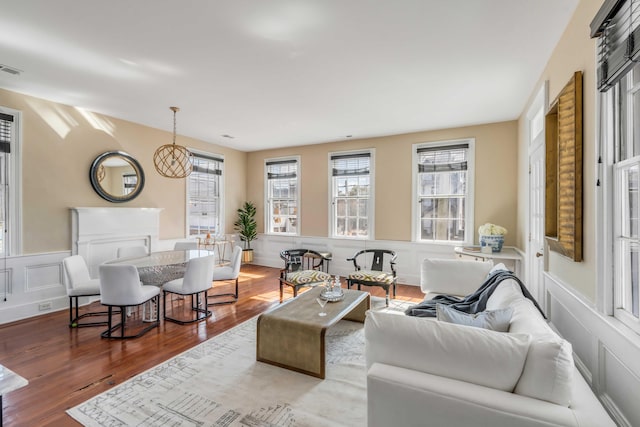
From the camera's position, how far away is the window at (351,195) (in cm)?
599

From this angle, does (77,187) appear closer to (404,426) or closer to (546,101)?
(404,426)

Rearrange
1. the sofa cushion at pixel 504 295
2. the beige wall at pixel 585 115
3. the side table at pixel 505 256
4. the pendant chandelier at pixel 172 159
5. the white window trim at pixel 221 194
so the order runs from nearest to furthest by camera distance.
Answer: the beige wall at pixel 585 115, the sofa cushion at pixel 504 295, the side table at pixel 505 256, the pendant chandelier at pixel 172 159, the white window trim at pixel 221 194

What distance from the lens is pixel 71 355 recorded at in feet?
9.18

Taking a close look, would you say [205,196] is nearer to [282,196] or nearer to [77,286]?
[282,196]

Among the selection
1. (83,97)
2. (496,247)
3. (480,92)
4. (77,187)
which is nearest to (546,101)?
(480,92)

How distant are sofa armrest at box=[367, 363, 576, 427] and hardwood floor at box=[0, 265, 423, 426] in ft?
6.71

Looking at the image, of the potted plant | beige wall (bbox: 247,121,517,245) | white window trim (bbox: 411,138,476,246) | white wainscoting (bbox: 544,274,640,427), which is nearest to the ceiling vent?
the potted plant

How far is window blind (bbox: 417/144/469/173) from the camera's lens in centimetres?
516

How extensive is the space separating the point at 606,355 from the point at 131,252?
5244mm

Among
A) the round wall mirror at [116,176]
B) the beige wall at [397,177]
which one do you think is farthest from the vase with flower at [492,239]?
the round wall mirror at [116,176]

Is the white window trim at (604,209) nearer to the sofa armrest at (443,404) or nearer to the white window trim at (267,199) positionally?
the sofa armrest at (443,404)

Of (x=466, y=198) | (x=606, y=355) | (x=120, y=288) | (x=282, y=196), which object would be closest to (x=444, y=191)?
(x=466, y=198)

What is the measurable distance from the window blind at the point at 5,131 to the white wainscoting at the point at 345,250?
4.53m

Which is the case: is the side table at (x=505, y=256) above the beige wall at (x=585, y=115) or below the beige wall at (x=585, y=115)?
below
